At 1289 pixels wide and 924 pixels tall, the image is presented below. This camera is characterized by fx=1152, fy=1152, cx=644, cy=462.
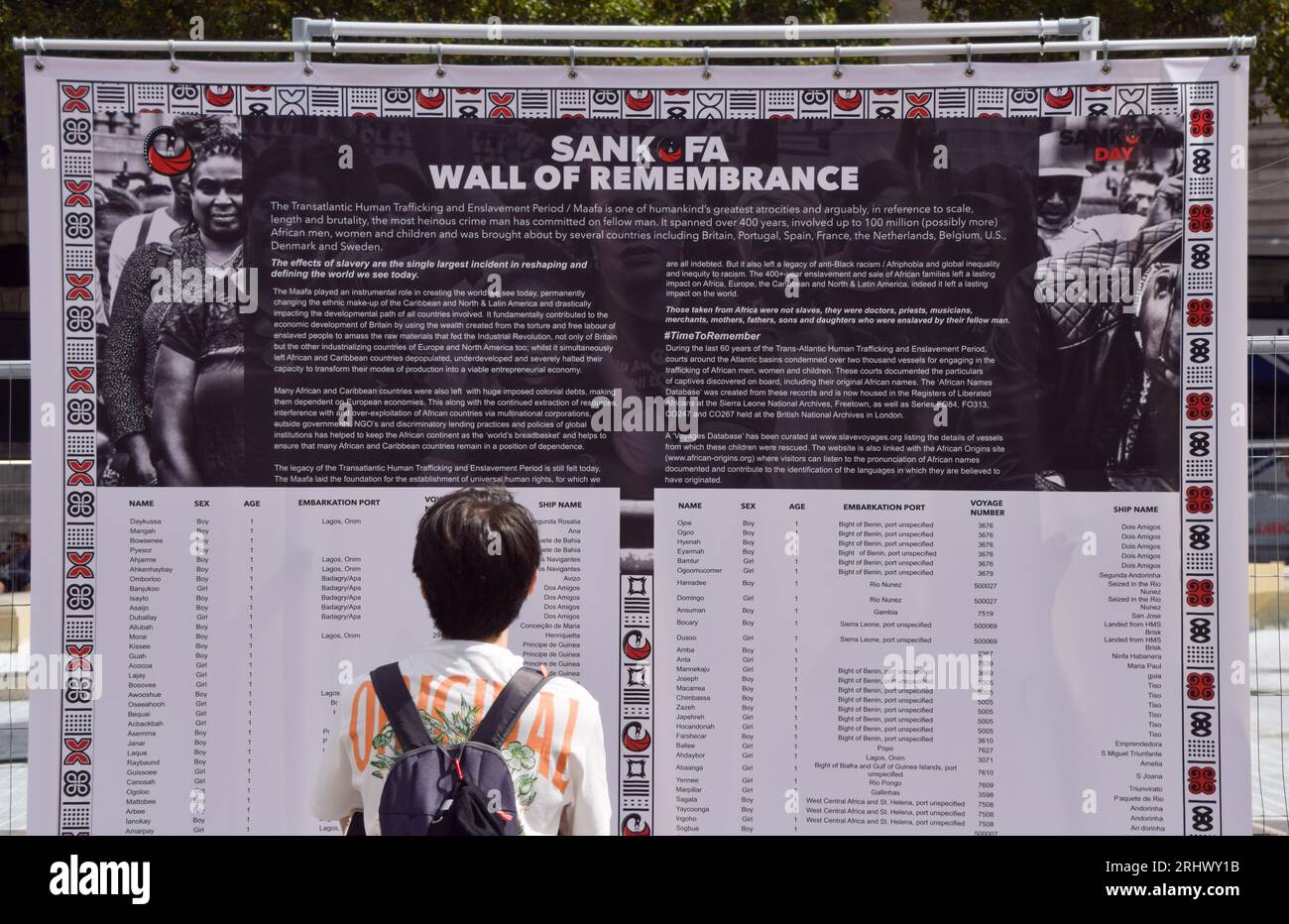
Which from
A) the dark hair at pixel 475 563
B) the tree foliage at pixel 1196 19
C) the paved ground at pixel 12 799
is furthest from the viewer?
the tree foliage at pixel 1196 19

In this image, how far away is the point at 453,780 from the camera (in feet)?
6.72

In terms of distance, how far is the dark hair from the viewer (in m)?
2.21

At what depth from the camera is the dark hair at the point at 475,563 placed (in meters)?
2.21

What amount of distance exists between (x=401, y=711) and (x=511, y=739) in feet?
0.68

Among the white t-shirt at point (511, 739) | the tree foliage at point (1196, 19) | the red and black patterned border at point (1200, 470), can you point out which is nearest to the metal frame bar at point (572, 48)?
the red and black patterned border at point (1200, 470)

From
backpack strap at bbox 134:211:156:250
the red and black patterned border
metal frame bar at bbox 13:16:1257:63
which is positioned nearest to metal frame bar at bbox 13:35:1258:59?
metal frame bar at bbox 13:16:1257:63

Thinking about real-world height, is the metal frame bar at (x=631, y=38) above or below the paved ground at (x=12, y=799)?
above

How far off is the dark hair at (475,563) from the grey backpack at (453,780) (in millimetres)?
176

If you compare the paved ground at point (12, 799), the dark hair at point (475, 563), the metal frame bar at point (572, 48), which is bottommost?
the paved ground at point (12, 799)

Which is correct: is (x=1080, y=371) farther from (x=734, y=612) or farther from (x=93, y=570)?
(x=93, y=570)

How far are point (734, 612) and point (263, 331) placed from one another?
5.00 ft

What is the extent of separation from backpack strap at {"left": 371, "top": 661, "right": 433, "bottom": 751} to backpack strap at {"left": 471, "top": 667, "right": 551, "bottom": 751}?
0.10 meters

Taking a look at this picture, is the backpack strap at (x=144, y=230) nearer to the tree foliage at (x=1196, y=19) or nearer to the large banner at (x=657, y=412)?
the large banner at (x=657, y=412)

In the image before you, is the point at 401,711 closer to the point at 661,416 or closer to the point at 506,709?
the point at 506,709
